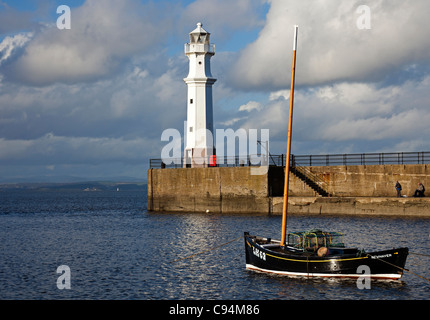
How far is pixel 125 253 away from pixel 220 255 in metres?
4.90

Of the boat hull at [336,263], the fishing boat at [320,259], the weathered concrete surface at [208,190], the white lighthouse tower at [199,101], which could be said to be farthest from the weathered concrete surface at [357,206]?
the boat hull at [336,263]

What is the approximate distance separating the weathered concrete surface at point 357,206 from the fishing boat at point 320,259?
16887mm

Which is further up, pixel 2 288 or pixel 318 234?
pixel 318 234

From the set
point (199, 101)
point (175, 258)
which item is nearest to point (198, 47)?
point (199, 101)

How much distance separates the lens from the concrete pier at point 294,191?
40719mm

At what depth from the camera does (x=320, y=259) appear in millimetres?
21828

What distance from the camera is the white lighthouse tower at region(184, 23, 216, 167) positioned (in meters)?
51.2

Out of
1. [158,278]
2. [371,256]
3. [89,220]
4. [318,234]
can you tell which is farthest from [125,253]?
[89,220]

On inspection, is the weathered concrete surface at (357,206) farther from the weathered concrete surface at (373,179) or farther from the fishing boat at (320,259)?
the fishing boat at (320,259)

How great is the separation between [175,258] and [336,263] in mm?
9059

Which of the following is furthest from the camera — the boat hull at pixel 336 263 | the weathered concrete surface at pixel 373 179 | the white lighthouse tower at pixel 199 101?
the white lighthouse tower at pixel 199 101

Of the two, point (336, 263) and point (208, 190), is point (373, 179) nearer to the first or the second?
point (208, 190)
